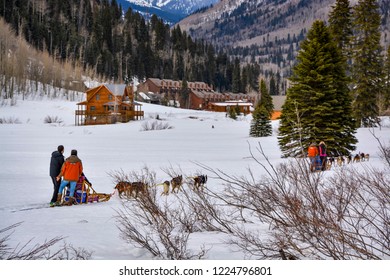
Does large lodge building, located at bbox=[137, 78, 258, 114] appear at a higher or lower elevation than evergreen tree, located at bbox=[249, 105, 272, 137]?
higher

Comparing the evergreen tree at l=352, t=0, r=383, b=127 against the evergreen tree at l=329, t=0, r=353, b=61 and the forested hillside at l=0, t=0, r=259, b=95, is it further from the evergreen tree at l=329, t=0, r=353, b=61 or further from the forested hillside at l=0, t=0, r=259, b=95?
the forested hillside at l=0, t=0, r=259, b=95

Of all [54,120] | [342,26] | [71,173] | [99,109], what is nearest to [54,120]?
[54,120]

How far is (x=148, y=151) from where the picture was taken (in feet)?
31.5

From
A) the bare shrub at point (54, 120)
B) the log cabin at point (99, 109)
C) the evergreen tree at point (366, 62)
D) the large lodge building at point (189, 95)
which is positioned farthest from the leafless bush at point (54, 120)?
the large lodge building at point (189, 95)

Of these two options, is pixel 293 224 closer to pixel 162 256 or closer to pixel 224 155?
pixel 162 256

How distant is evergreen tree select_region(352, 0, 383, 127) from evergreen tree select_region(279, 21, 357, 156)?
106cm

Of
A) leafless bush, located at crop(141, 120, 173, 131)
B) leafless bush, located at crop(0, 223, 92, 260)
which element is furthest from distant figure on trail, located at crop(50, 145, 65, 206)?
leafless bush, located at crop(141, 120, 173, 131)

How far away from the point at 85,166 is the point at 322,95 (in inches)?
317

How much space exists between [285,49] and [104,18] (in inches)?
2903

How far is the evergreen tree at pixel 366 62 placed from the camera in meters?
12.6

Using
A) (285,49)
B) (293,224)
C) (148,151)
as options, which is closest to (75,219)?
(293,224)

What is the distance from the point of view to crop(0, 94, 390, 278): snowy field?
13.2 ft

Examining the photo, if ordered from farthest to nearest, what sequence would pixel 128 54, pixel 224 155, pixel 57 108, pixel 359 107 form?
pixel 128 54 < pixel 359 107 < pixel 224 155 < pixel 57 108

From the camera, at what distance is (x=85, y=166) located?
30.0 feet
